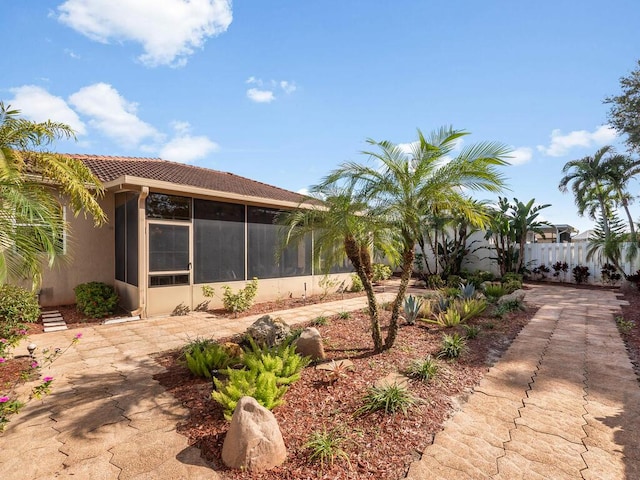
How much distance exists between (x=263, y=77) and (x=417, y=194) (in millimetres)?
5813

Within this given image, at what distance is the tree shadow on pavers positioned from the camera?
10.3ft

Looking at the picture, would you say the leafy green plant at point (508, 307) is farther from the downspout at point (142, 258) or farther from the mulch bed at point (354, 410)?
the downspout at point (142, 258)

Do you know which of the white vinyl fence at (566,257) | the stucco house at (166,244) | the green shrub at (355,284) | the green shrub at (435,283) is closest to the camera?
the stucco house at (166,244)

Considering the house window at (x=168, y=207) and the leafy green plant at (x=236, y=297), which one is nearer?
the house window at (x=168, y=207)

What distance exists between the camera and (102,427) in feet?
10.1

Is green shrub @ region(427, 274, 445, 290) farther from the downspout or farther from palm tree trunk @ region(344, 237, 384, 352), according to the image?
the downspout

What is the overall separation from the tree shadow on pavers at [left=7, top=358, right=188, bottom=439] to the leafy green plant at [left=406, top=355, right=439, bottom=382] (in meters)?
2.80

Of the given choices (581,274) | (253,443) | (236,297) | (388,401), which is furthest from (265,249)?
(581,274)

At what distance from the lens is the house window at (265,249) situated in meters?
9.73

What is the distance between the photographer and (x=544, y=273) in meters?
15.9

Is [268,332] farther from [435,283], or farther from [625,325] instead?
[435,283]

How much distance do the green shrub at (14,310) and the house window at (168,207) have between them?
285cm

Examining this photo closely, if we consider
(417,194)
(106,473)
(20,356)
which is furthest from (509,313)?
(20,356)

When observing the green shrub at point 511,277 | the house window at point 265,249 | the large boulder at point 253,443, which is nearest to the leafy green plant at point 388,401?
the large boulder at point 253,443
